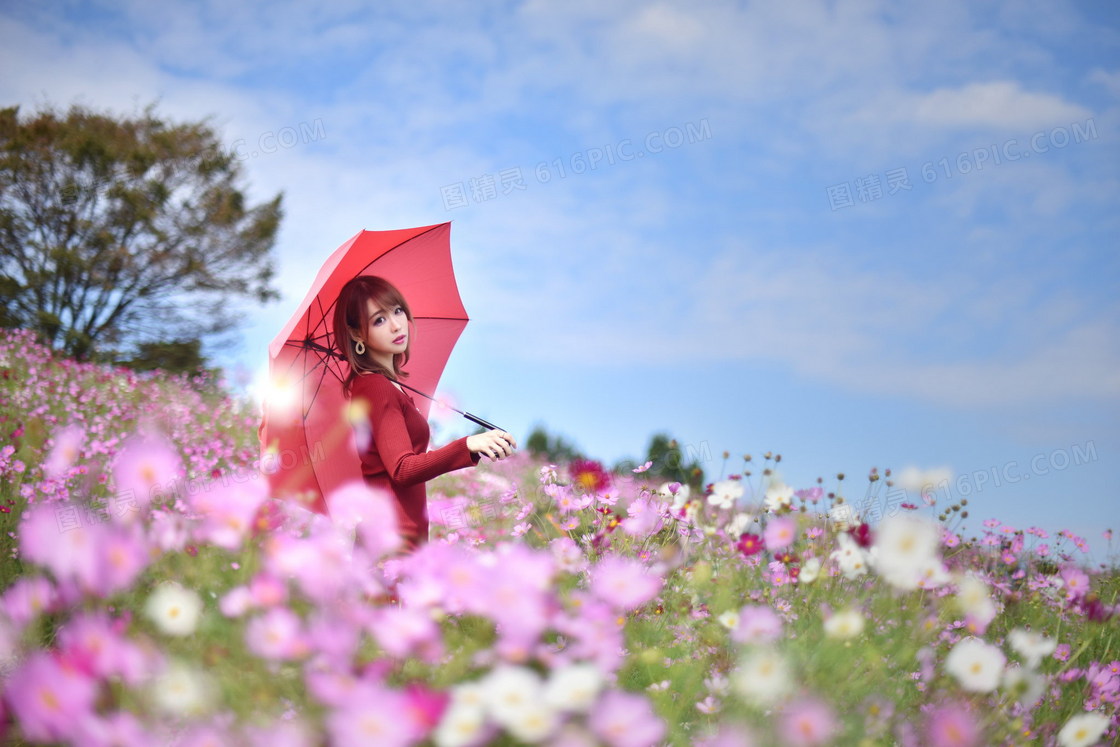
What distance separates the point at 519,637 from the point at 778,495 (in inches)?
57.6

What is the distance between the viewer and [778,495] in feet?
8.31

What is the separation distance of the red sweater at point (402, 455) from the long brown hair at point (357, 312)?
133 millimetres

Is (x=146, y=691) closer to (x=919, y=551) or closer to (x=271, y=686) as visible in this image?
(x=271, y=686)

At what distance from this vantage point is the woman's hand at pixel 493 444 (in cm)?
270

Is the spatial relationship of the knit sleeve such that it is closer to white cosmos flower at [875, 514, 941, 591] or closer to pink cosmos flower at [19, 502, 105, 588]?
pink cosmos flower at [19, 502, 105, 588]

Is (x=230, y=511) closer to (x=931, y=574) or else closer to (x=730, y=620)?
(x=730, y=620)

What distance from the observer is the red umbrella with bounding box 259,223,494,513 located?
316 cm

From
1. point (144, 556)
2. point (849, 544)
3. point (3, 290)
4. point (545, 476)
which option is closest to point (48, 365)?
point (3, 290)

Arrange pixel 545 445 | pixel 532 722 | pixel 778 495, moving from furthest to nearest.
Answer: pixel 545 445
pixel 778 495
pixel 532 722

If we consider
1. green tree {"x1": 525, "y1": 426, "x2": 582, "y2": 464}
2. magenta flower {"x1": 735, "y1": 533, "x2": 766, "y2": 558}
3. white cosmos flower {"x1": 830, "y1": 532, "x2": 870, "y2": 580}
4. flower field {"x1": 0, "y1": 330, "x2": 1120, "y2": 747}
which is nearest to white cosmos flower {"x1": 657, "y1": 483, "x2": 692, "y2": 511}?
flower field {"x1": 0, "y1": 330, "x2": 1120, "y2": 747}

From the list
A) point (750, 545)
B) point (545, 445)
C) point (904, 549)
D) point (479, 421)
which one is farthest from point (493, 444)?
point (545, 445)

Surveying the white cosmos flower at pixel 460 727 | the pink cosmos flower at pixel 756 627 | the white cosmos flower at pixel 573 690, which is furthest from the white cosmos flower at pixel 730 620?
the white cosmos flower at pixel 460 727

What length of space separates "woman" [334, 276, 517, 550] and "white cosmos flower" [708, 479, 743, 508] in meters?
0.72

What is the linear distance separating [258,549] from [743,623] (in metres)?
1.43
